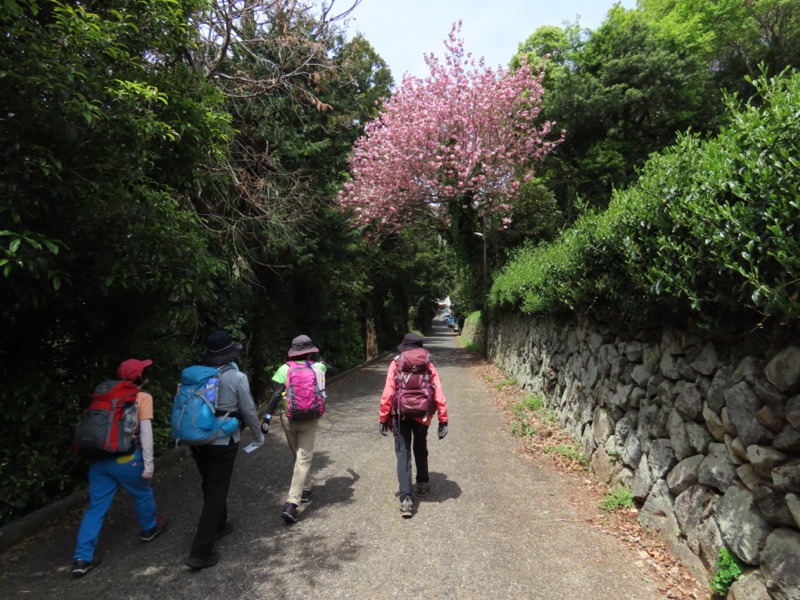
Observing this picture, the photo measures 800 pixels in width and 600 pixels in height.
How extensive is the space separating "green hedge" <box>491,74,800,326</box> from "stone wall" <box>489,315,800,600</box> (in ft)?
1.23

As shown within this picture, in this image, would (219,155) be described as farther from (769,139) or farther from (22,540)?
(769,139)

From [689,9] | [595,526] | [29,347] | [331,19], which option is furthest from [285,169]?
[689,9]

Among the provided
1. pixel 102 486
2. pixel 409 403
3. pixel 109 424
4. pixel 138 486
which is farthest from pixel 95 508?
pixel 409 403

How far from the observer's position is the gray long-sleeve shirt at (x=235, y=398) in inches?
136

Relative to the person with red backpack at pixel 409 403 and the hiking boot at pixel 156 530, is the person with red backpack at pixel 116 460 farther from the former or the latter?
the person with red backpack at pixel 409 403

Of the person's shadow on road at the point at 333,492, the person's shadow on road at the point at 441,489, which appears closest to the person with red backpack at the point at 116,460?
→ the person's shadow on road at the point at 333,492

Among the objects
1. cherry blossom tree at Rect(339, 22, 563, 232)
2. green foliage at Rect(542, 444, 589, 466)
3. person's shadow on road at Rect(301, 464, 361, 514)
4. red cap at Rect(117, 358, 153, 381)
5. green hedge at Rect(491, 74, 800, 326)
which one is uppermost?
cherry blossom tree at Rect(339, 22, 563, 232)

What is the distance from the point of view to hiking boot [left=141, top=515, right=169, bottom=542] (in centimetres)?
365

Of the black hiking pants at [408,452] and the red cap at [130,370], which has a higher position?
the red cap at [130,370]

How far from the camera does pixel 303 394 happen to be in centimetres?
404

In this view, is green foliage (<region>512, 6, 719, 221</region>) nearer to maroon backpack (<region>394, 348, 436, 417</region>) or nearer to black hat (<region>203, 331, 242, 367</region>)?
maroon backpack (<region>394, 348, 436, 417</region>)

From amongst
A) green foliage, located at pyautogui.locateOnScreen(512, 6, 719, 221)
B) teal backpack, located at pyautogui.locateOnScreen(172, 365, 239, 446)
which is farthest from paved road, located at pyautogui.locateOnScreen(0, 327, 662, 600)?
green foliage, located at pyautogui.locateOnScreen(512, 6, 719, 221)

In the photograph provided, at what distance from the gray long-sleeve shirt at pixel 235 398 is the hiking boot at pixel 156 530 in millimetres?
1150

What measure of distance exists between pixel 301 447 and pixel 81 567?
181cm
